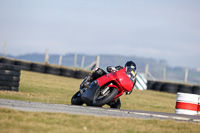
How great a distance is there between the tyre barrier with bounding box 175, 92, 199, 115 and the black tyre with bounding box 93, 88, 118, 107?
3.02m

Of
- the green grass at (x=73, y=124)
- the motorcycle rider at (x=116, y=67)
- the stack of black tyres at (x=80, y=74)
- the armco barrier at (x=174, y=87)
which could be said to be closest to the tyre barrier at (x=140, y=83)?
the armco barrier at (x=174, y=87)

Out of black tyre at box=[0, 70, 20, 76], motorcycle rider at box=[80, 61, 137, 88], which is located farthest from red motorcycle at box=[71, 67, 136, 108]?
black tyre at box=[0, 70, 20, 76]

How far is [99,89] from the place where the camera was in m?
10.1

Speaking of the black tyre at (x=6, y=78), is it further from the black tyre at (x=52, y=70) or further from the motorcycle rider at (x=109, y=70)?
the black tyre at (x=52, y=70)

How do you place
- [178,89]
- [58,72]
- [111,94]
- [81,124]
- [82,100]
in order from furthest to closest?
[58,72] → [178,89] → [82,100] → [111,94] → [81,124]

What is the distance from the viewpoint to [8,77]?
14711mm

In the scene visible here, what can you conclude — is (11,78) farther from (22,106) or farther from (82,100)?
(22,106)

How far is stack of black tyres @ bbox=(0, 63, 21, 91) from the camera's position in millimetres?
14555

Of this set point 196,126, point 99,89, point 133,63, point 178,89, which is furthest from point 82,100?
point 178,89

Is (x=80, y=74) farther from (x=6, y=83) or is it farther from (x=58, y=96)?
(x=6, y=83)

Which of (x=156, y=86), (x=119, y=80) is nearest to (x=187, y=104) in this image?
(x=119, y=80)

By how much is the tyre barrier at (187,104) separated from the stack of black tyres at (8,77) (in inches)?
250

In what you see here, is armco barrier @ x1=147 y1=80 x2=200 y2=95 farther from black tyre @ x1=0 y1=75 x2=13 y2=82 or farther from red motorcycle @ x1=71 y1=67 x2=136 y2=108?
red motorcycle @ x1=71 y1=67 x2=136 y2=108

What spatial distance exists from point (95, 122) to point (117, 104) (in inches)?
173
